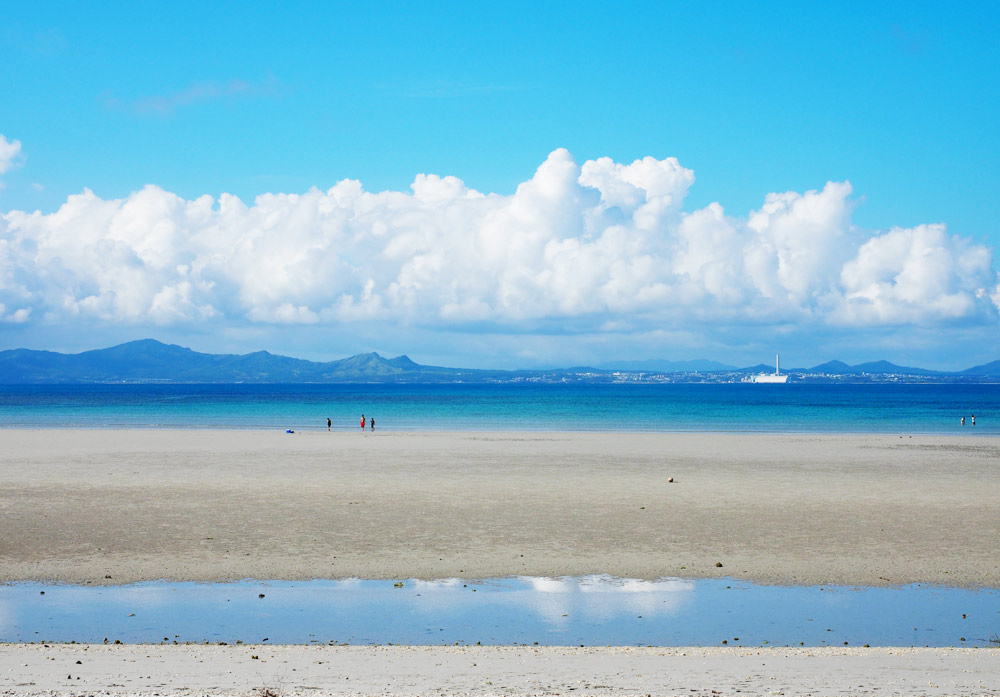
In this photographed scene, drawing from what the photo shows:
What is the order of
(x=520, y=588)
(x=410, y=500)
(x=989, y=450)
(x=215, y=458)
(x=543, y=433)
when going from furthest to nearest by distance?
1. (x=543, y=433)
2. (x=989, y=450)
3. (x=215, y=458)
4. (x=410, y=500)
5. (x=520, y=588)

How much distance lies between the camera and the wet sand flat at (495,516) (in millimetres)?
17875

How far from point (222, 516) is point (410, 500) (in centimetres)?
587

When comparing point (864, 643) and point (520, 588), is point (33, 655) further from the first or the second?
point (864, 643)

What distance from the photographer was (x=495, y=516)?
23750 mm

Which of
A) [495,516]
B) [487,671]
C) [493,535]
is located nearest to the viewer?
[487,671]

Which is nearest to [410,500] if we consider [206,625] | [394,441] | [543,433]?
[206,625]

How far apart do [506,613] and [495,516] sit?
30.9 feet

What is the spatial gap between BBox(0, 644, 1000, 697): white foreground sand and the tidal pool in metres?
1.03

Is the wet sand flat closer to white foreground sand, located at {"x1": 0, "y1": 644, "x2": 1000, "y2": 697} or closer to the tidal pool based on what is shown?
the tidal pool

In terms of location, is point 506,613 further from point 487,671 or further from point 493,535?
point 493,535

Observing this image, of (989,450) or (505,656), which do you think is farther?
(989,450)

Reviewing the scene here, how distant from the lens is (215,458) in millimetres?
40938

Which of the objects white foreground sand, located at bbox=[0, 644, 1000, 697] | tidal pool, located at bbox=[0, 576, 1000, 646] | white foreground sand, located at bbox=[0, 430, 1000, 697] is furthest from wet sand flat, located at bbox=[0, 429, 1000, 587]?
white foreground sand, located at bbox=[0, 644, 1000, 697]

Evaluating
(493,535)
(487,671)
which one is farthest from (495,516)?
(487,671)
